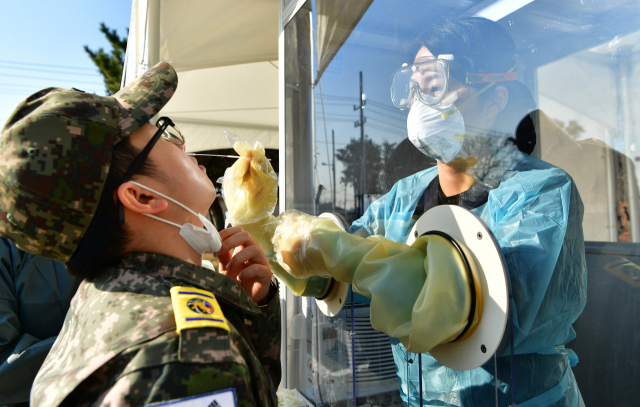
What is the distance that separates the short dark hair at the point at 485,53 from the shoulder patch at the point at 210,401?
91 centimetres

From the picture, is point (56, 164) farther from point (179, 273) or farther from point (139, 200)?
point (179, 273)

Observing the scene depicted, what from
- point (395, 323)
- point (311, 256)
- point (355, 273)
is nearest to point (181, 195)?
point (311, 256)

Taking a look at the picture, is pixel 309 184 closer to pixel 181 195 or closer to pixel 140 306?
pixel 181 195

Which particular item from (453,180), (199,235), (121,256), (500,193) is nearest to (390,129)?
(453,180)

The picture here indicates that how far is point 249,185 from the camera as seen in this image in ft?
5.15

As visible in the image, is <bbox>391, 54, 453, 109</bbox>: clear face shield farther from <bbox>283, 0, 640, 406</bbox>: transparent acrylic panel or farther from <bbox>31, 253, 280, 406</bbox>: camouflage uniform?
<bbox>31, 253, 280, 406</bbox>: camouflage uniform

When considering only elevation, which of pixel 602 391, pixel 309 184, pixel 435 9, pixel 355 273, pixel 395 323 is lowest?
pixel 602 391

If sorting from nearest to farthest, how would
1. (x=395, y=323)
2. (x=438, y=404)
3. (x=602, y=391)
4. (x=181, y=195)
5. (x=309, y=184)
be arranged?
(x=602, y=391)
(x=395, y=323)
(x=181, y=195)
(x=438, y=404)
(x=309, y=184)

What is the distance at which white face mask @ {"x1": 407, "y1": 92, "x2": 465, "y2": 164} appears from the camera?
3.79ft

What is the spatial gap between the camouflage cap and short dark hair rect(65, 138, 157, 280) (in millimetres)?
28

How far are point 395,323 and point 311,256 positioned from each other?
374 mm

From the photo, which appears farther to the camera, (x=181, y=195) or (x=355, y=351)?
(x=355, y=351)

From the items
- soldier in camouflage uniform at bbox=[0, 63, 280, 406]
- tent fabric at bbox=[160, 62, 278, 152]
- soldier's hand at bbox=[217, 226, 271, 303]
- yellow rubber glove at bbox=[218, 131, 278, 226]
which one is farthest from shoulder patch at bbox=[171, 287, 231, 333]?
tent fabric at bbox=[160, 62, 278, 152]

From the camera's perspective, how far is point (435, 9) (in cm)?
125
